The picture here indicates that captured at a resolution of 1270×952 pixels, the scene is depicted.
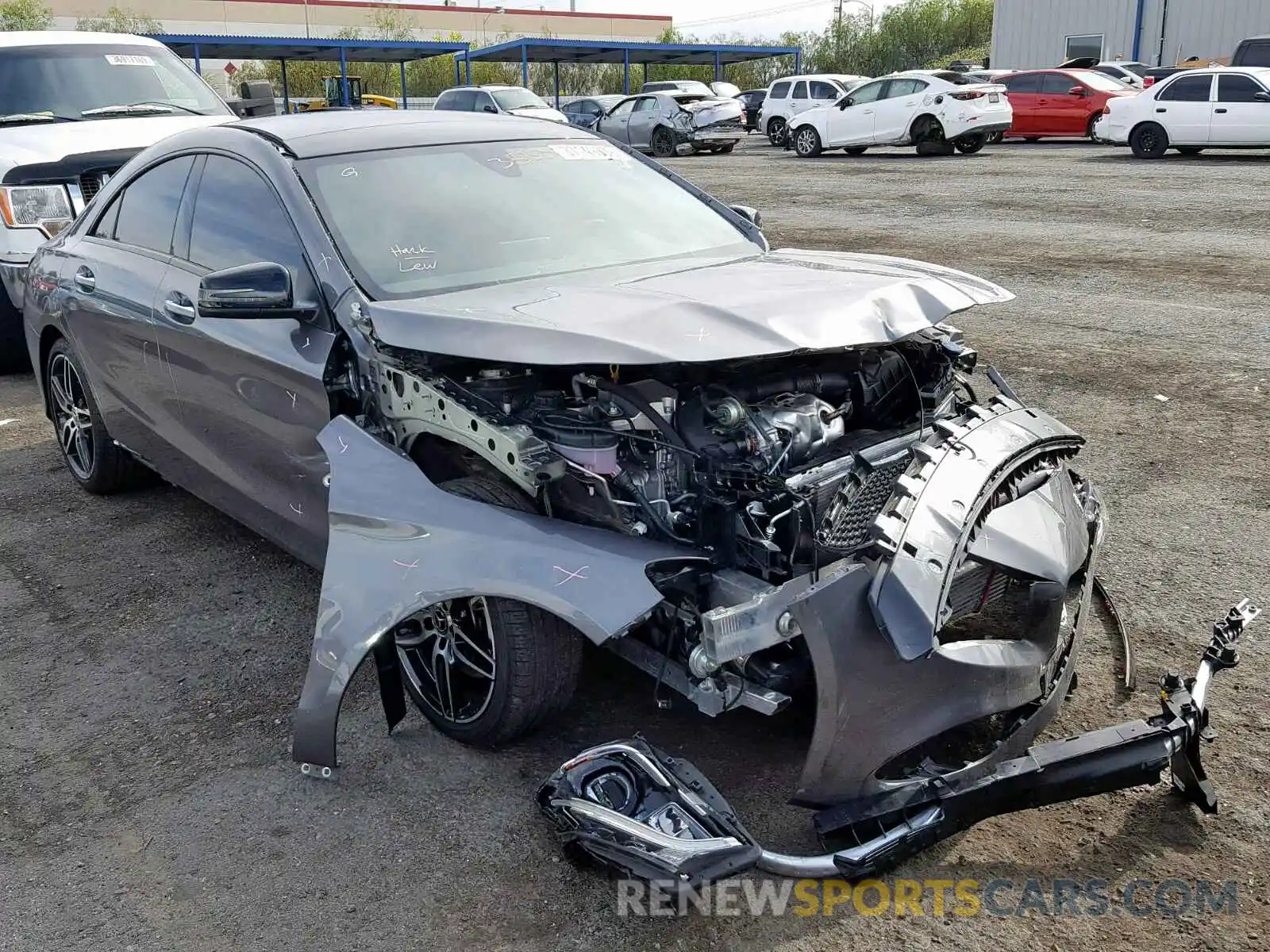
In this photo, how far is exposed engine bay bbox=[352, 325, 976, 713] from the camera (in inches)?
114

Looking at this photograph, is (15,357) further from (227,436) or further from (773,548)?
(773,548)

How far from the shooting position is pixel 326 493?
3730mm

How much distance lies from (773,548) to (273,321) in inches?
76.1

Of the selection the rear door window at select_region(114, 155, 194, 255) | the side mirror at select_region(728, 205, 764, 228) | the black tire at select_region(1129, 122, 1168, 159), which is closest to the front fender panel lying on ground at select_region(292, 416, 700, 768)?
the rear door window at select_region(114, 155, 194, 255)

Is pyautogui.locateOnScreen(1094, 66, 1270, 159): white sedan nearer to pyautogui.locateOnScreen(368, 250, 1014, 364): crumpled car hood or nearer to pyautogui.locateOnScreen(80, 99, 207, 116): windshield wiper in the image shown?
pyautogui.locateOnScreen(80, 99, 207, 116): windshield wiper

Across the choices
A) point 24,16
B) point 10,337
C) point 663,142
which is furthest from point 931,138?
point 24,16

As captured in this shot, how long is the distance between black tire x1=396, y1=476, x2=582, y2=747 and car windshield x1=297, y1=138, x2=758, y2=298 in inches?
33.8

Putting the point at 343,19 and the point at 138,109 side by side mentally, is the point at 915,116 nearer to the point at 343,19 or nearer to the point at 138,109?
the point at 138,109

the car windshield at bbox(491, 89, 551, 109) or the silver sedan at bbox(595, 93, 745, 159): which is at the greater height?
the car windshield at bbox(491, 89, 551, 109)

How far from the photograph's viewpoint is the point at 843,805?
8.95 feet

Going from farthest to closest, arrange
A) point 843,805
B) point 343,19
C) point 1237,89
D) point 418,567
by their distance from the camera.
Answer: point 343,19, point 1237,89, point 418,567, point 843,805

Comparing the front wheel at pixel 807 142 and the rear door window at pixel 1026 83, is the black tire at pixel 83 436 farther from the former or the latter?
the rear door window at pixel 1026 83

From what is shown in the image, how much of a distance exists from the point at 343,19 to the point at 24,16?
18571 millimetres

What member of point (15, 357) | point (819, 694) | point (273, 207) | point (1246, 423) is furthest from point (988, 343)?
point (15, 357)
